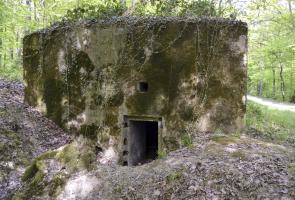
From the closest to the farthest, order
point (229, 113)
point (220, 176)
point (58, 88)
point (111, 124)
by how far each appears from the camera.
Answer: point (220, 176), point (229, 113), point (111, 124), point (58, 88)

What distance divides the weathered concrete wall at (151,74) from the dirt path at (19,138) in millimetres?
429

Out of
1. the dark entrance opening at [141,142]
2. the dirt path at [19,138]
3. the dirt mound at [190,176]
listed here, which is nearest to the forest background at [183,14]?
the dirt path at [19,138]

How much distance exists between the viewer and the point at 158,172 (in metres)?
5.87

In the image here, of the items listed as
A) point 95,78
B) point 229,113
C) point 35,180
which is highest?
point 95,78

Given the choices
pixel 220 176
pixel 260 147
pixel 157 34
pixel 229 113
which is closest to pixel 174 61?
pixel 157 34

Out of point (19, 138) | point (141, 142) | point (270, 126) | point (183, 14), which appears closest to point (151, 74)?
point (183, 14)

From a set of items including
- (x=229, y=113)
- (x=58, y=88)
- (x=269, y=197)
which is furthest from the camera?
(x=58, y=88)

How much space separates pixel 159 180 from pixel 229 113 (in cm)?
267

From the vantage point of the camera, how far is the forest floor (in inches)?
201

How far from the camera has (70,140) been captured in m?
8.46

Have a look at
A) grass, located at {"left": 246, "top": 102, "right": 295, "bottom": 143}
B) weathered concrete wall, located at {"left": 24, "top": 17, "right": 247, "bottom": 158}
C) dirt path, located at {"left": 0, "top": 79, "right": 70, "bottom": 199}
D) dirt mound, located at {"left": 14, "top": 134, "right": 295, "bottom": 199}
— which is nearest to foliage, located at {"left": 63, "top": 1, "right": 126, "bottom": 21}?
weathered concrete wall, located at {"left": 24, "top": 17, "right": 247, "bottom": 158}

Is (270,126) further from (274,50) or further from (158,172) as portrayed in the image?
(274,50)

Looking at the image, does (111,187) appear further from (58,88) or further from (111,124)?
(58,88)

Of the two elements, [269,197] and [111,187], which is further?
[111,187]
